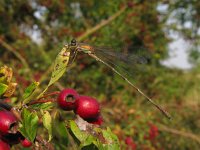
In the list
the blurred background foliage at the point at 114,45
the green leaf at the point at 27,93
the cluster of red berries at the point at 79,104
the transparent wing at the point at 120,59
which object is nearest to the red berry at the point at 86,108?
the cluster of red berries at the point at 79,104

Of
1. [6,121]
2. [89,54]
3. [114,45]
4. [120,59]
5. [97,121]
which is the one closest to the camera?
[6,121]

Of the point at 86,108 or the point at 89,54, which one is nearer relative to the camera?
the point at 86,108

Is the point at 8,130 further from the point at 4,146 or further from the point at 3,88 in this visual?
the point at 3,88

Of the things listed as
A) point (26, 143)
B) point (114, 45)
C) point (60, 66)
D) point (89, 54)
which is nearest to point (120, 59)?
point (89, 54)

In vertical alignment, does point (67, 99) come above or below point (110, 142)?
above

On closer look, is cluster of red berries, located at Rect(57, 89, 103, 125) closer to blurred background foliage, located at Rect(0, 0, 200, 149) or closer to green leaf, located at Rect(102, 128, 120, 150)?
green leaf, located at Rect(102, 128, 120, 150)

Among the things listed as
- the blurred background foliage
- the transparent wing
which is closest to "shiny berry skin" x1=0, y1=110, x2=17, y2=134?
the transparent wing

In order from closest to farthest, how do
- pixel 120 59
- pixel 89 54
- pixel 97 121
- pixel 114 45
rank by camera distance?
pixel 97 121
pixel 89 54
pixel 120 59
pixel 114 45
